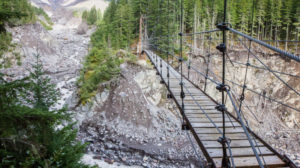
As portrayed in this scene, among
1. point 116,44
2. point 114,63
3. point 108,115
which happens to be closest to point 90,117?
point 108,115

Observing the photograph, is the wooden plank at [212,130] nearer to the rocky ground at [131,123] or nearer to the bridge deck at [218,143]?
the bridge deck at [218,143]

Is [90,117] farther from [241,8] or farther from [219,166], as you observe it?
[241,8]

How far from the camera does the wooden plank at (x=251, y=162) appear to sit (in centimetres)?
169

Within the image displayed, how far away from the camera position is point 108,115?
9.84 metres

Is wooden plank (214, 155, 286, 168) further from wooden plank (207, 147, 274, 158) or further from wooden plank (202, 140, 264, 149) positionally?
wooden plank (202, 140, 264, 149)

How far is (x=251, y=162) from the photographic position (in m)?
1.73

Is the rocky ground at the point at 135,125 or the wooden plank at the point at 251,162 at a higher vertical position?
the wooden plank at the point at 251,162

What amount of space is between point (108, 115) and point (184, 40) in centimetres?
1031

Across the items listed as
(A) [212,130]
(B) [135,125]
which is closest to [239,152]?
(A) [212,130]

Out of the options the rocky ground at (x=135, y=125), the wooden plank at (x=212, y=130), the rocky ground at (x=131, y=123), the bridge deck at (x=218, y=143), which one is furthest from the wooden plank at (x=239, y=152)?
the rocky ground at (x=131, y=123)

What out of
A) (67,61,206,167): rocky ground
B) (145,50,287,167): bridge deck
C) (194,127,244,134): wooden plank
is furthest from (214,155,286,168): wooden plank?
(67,61,206,167): rocky ground

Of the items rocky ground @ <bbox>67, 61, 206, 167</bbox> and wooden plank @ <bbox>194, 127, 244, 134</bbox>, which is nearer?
wooden plank @ <bbox>194, 127, 244, 134</bbox>

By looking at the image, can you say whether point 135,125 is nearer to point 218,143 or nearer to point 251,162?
point 218,143

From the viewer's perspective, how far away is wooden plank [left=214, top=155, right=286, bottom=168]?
1688 millimetres
